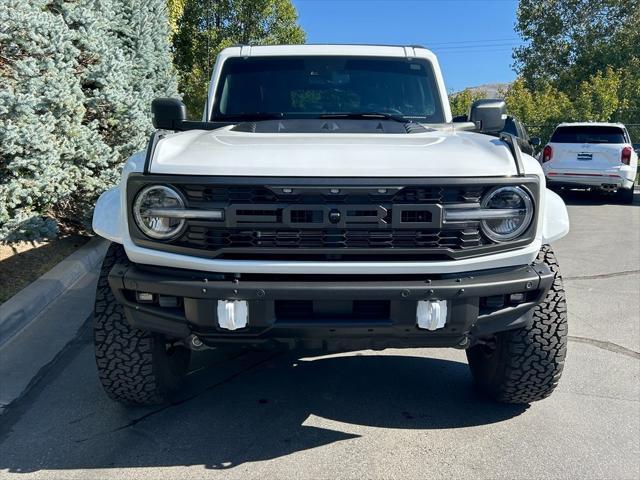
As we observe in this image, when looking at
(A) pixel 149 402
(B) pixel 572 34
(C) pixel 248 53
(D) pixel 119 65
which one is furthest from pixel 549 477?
(B) pixel 572 34

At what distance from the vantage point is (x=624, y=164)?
1303 centimetres

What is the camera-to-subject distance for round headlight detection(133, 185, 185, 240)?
2.63 meters

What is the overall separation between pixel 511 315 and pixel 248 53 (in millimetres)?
2921

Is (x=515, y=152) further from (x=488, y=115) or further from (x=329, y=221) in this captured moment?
(x=488, y=115)

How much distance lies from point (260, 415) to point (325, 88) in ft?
7.58

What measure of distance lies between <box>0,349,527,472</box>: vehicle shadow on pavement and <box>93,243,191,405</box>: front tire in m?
0.23

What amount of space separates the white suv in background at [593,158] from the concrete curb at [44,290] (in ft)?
33.2

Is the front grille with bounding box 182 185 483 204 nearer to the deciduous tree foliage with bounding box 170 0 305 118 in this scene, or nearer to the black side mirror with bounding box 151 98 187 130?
the black side mirror with bounding box 151 98 187 130

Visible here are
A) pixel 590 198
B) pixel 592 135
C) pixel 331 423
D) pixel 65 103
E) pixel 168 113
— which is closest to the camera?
pixel 331 423

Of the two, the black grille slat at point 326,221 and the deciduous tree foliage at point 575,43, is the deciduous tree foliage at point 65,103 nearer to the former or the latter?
the black grille slat at point 326,221

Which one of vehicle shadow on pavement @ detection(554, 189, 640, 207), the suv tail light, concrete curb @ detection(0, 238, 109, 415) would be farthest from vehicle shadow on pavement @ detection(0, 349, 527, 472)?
vehicle shadow on pavement @ detection(554, 189, 640, 207)

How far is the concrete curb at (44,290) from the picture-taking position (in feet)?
14.6

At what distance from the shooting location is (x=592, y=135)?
524 inches

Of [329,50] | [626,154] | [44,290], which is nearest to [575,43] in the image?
[626,154]
